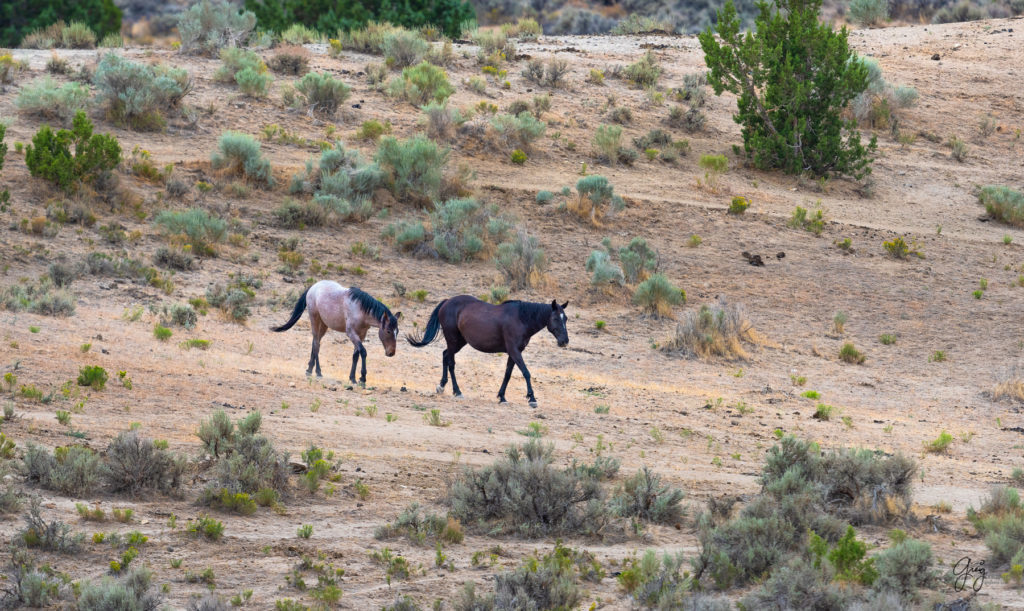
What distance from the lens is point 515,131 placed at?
83.3 feet

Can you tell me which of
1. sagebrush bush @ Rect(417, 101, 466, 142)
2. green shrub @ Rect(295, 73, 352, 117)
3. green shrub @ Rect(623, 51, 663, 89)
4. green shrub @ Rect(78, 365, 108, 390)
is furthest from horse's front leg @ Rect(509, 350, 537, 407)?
green shrub @ Rect(623, 51, 663, 89)

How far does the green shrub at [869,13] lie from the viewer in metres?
43.0

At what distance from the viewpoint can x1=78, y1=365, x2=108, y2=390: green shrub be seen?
460 inches

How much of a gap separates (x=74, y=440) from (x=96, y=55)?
784 inches

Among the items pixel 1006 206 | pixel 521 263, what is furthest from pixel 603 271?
pixel 1006 206

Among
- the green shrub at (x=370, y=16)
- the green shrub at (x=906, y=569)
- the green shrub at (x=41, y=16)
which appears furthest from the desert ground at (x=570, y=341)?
the green shrub at (x=41, y=16)

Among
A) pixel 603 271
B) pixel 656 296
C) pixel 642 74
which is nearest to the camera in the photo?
pixel 656 296

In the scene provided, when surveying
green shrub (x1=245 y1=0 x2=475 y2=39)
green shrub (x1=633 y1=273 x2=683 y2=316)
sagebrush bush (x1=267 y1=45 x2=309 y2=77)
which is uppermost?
green shrub (x1=245 y1=0 x2=475 y2=39)

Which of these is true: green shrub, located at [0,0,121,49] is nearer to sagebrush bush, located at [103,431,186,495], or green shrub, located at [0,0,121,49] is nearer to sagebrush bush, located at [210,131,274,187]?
sagebrush bush, located at [210,131,274,187]

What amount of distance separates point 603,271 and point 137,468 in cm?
1228

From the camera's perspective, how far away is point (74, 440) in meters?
9.98

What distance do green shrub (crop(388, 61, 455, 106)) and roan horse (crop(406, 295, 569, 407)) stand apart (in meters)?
14.4

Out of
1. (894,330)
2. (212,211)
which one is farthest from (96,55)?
(894,330)

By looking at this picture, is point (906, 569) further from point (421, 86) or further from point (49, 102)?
point (421, 86)
